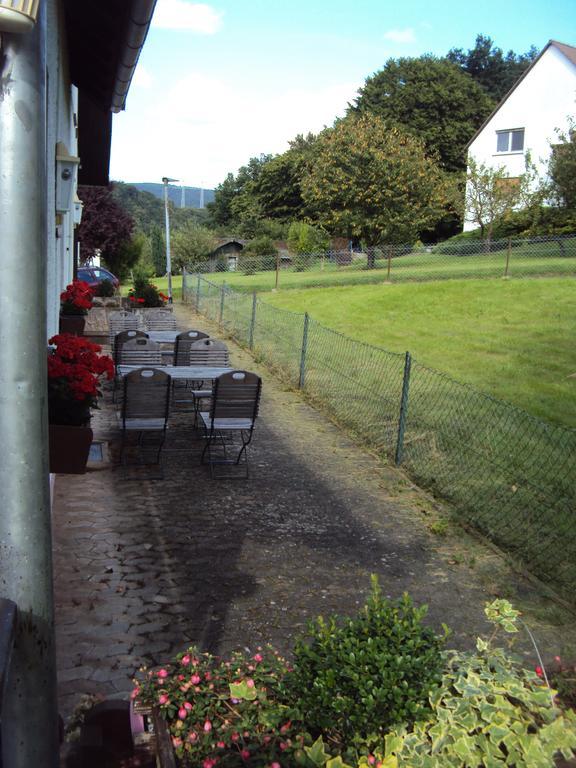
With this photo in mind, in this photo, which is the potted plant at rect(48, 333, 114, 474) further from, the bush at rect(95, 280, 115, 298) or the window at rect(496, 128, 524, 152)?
the window at rect(496, 128, 524, 152)

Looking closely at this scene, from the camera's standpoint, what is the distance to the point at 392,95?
54531 millimetres

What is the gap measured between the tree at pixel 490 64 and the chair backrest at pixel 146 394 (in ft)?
210

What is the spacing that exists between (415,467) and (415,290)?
16199 mm

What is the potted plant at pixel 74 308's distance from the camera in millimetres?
12961

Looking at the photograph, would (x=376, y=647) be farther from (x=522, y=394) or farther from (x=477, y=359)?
(x=477, y=359)

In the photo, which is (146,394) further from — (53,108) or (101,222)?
(101,222)

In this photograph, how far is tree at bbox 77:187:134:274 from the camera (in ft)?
125

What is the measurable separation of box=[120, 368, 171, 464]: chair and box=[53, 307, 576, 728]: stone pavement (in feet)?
1.46

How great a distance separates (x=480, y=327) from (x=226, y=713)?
16.8 m

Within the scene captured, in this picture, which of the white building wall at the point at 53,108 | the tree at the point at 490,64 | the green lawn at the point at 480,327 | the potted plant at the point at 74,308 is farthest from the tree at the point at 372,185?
the tree at the point at 490,64

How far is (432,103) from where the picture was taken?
173ft

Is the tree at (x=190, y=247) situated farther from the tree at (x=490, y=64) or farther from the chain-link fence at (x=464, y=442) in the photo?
the chain-link fence at (x=464, y=442)

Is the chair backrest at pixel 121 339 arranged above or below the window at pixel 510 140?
below

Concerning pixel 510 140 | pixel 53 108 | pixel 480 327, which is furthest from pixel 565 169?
pixel 53 108
